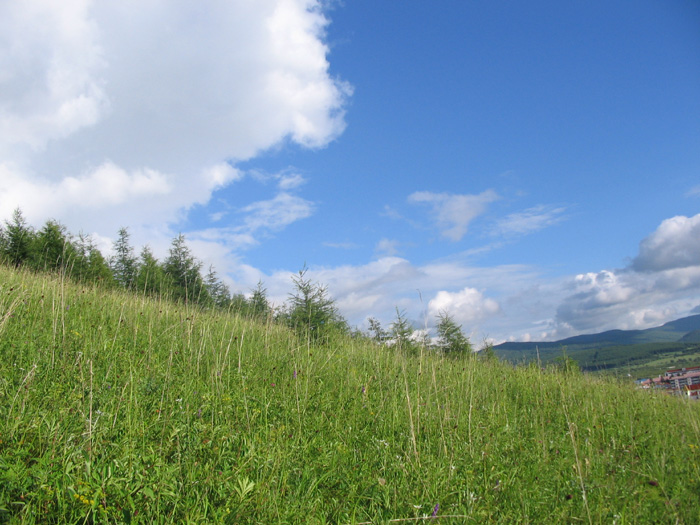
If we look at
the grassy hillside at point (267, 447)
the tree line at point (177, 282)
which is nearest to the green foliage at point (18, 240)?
the tree line at point (177, 282)

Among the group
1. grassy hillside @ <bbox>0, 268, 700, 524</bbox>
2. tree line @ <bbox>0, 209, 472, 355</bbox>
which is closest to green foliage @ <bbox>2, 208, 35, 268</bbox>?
tree line @ <bbox>0, 209, 472, 355</bbox>

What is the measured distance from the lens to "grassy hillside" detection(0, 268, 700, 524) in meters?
2.45

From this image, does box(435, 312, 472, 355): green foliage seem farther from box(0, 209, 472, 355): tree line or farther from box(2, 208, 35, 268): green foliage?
box(2, 208, 35, 268): green foliage

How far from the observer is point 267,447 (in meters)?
3.27

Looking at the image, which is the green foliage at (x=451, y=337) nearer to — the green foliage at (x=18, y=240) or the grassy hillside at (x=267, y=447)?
the grassy hillside at (x=267, y=447)

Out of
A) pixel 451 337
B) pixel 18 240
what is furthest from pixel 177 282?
pixel 451 337

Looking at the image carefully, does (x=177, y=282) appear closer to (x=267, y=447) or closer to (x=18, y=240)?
(x=18, y=240)

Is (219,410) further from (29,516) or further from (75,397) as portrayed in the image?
(29,516)

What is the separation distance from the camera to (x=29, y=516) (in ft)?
7.11

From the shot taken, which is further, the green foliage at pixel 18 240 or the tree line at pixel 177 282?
the green foliage at pixel 18 240

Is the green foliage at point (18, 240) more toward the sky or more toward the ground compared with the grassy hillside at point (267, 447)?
more toward the sky

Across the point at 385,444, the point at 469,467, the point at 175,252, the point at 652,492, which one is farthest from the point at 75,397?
the point at 175,252

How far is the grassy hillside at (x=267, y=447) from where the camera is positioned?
2451 mm

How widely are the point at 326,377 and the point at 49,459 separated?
139 inches
